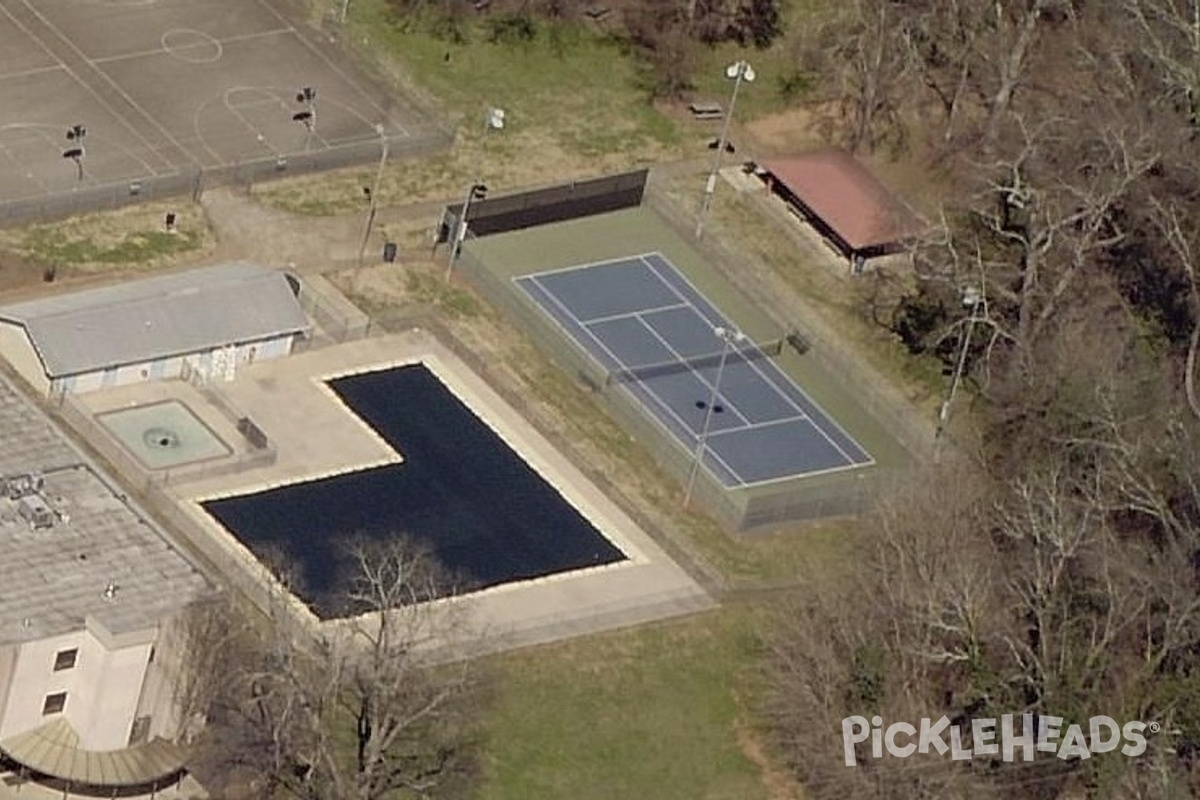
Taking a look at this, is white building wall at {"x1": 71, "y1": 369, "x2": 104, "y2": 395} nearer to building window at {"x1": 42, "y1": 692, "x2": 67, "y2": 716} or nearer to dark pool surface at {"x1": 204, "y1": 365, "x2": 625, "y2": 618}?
dark pool surface at {"x1": 204, "y1": 365, "x2": 625, "y2": 618}

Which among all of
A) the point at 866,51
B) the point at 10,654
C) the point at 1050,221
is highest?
the point at 866,51

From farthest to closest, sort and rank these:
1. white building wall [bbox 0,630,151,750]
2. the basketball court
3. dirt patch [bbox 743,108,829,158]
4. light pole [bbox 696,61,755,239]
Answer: dirt patch [bbox 743,108,829,158], light pole [bbox 696,61,755,239], the basketball court, white building wall [bbox 0,630,151,750]

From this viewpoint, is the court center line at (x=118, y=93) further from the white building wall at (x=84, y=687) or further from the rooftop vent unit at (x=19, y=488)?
the white building wall at (x=84, y=687)

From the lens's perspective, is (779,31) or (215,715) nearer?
(215,715)

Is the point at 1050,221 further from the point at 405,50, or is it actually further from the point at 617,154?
the point at 405,50

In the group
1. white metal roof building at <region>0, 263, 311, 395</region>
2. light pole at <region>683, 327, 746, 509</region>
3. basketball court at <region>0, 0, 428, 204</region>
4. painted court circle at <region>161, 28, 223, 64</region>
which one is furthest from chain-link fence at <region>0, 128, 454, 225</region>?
light pole at <region>683, 327, 746, 509</region>

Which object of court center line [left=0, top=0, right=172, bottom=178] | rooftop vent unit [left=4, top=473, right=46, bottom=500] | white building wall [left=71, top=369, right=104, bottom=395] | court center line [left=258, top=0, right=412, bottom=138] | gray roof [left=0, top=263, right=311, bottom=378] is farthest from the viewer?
court center line [left=258, top=0, right=412, bottom=138]

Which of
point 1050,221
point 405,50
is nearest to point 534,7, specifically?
point 405,50

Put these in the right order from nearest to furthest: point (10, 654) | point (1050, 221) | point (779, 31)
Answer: point (10, 654) < point (1050, 221) < point (779, 31)

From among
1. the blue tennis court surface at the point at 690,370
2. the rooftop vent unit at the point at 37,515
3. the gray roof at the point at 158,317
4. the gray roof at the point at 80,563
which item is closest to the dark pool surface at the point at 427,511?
the gray roof at the point at 158,317
